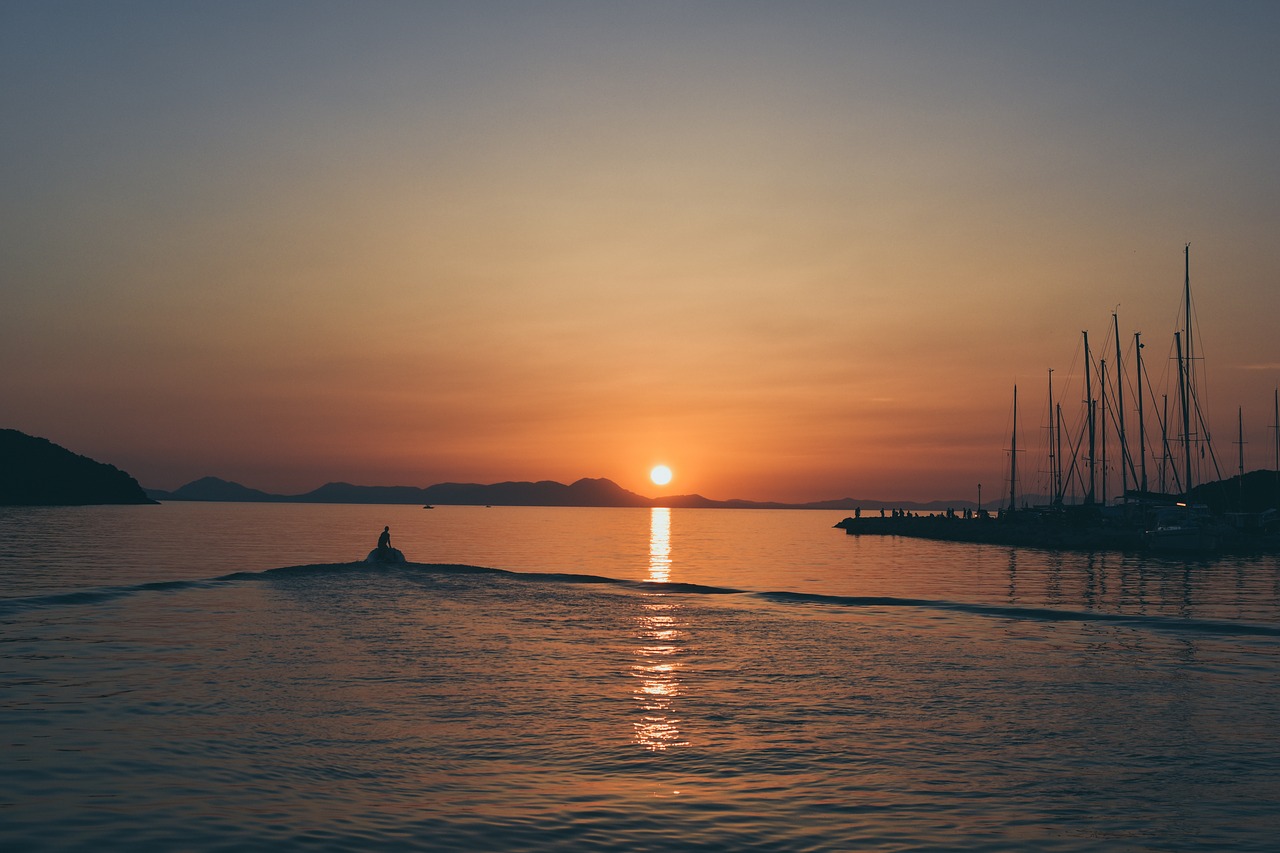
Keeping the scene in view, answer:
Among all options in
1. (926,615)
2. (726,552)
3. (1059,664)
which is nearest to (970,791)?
(1059,664)

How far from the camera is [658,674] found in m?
23.0

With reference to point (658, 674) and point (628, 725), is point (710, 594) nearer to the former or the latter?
point (658, 674)

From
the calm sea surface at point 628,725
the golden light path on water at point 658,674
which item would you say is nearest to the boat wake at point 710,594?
the calm sea surface at point 628,725

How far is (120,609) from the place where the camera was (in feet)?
118

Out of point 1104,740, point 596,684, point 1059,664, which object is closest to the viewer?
point 1104,740

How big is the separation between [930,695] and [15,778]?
57.5 ft

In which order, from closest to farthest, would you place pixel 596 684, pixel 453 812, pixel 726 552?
1. pixel 453 812
2. pixel 596 684
3. pixel 726 552

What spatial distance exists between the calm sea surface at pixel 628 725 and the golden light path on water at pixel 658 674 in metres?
0.13

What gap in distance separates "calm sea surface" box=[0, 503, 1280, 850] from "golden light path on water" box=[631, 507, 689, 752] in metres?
0.13

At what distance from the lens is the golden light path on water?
16719 millimetres

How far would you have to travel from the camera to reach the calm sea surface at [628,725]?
11945 millimetres

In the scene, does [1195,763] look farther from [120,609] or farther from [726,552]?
[726,552]

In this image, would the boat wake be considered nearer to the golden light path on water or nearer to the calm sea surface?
the calm sea surface

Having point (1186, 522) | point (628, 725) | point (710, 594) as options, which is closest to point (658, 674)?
point (628, 725)
